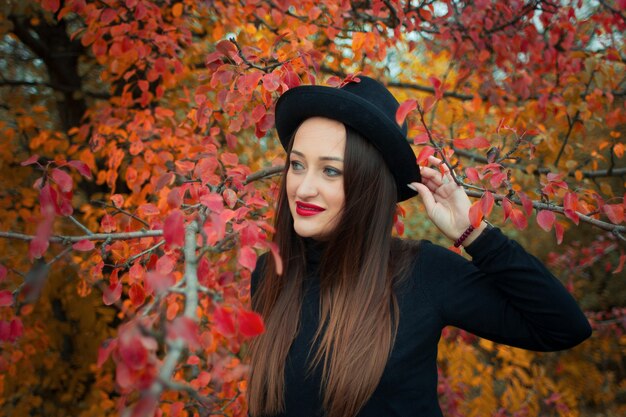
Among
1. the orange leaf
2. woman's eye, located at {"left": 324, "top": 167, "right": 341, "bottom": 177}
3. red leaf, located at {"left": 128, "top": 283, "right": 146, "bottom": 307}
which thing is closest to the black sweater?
→ woman's eye, located at {"left": 324, "top": 167, "right": 341, "bottom": 177}

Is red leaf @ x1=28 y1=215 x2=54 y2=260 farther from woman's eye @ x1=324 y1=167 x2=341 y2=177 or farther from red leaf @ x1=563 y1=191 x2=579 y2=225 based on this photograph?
red leaf @ x1=563 y1=191 x2=579 y2=225

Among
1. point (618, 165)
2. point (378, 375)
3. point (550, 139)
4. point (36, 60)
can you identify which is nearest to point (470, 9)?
point (550, 139)

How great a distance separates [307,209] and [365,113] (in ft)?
Result: 1.19

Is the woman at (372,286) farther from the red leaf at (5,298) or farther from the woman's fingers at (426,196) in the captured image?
the red leaf at (5,298)

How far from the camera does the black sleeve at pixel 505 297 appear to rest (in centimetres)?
143

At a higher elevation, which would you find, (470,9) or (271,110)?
(470,9)

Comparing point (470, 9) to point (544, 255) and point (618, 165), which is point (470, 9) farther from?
point (544, 255)

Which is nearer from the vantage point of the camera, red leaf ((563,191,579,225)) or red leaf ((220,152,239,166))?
red leaf ((563,191,579,225))

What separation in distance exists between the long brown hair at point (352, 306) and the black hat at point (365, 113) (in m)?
0.04

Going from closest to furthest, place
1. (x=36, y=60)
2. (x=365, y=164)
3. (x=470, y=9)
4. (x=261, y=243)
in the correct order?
(x=261, y=243) → (x=365, y=164) → (x=470, y=9) → (x=36, y=60)

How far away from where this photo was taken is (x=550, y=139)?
3.04 meters

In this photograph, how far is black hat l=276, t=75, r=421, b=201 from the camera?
5.31 feet

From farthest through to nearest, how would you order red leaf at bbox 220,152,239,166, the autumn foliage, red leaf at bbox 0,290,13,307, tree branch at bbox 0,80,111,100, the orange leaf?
tree branch at bbox 0,80,111,100, the orange leaf, red leaf at bbox 220,152,239,166, the autumn foliage, red leaf at bbox 0,290,13,307

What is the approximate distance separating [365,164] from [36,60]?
3.98m
